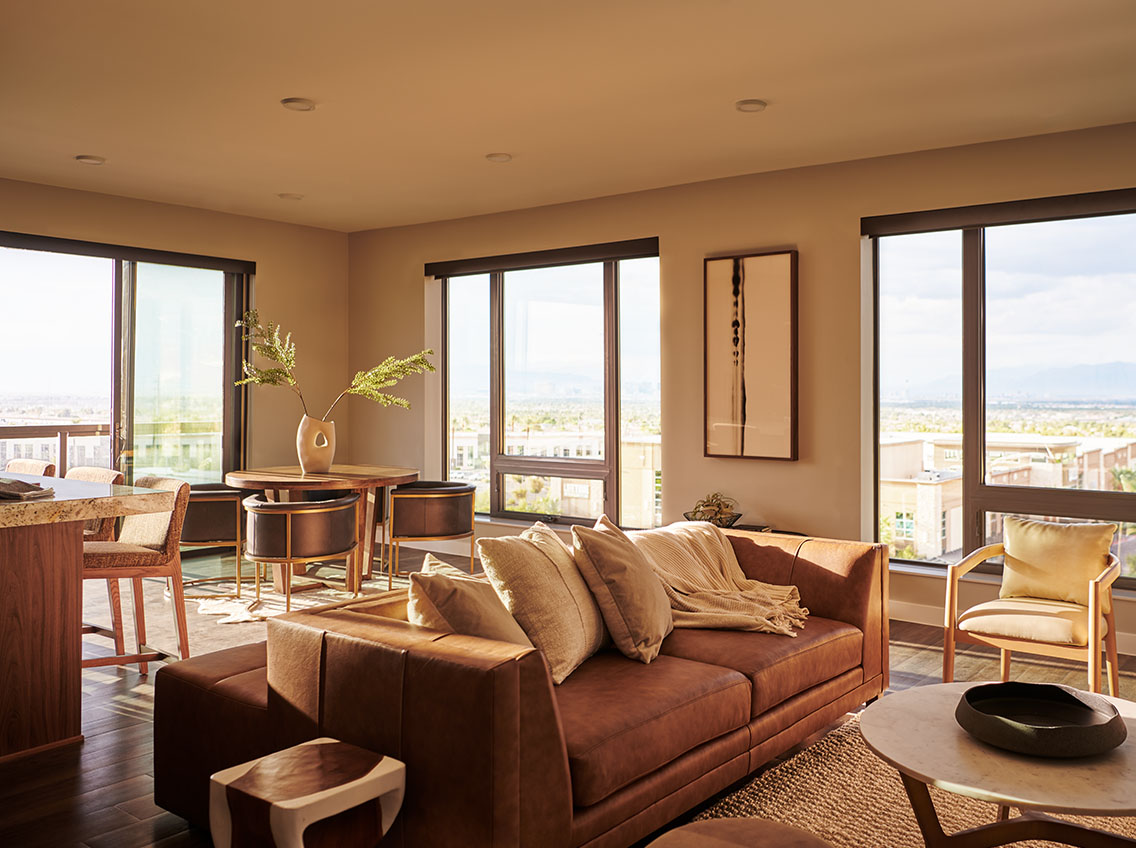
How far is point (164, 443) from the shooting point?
6930 millimetres

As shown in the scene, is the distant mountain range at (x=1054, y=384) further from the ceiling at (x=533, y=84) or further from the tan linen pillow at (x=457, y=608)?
the tan linen pillow at (x=457, y=608)

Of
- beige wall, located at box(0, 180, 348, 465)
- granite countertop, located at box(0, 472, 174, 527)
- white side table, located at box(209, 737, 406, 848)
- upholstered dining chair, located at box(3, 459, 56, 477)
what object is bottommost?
white side table, located at box(209, 737, 406, 848)

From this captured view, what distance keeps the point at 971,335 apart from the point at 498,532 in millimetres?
3618

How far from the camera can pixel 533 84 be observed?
4.04 meters

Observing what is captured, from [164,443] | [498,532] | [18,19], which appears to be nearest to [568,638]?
[18,19]

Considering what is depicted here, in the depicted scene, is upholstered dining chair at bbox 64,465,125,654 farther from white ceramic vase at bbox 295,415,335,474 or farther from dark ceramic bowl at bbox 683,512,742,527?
dark ceramic bowl at bbox 683,512,742,527

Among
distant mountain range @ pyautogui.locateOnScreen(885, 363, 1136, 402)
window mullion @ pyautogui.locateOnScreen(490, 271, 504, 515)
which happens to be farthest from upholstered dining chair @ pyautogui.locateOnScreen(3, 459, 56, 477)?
distant mountain range @ pyautogui.locateOnScreen(885, 363, 1136, 402)

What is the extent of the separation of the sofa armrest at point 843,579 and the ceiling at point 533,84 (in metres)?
1.97

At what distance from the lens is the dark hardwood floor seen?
262 centimetres

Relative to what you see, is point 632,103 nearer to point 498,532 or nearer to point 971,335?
point 971,335

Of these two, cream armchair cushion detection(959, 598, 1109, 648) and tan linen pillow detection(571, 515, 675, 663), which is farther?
cream armchair cushion detection(959, 598, 1109, 648)

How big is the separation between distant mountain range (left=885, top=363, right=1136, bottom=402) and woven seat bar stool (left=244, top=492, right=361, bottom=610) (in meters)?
3.49

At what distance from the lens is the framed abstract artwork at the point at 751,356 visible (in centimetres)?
553

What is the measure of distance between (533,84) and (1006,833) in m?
3.31
